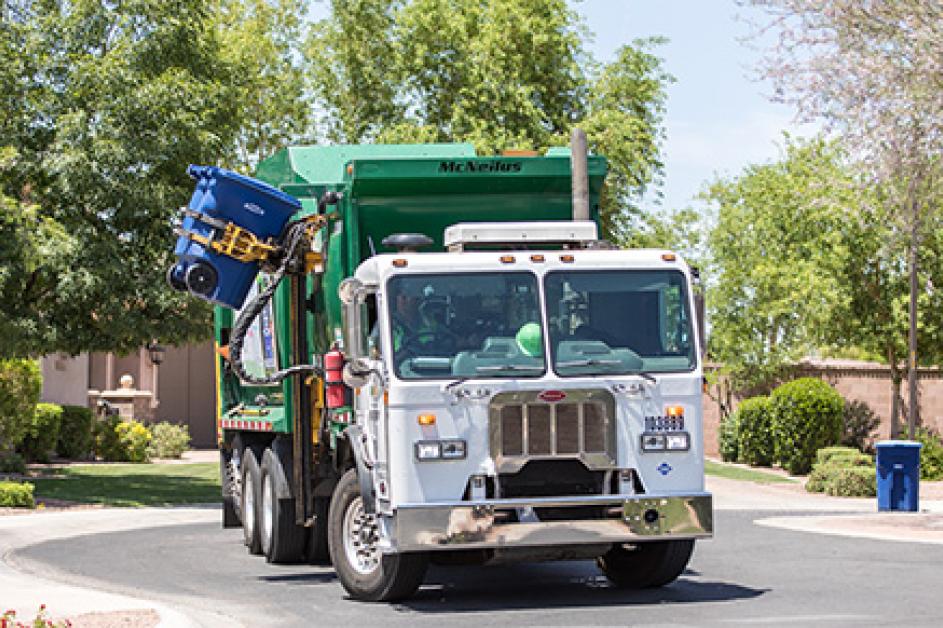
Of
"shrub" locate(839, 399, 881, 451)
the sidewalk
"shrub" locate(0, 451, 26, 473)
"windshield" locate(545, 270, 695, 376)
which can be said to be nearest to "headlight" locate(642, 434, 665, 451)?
"windshield" locate(545, 270, 695, 376)

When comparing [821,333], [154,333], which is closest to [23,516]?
[154,333]

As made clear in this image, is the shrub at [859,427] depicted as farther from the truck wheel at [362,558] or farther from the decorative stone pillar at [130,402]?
the truck wheel at [362,558]

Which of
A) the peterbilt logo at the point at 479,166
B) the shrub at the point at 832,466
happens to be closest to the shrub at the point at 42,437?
the shrub at the point at 832,466

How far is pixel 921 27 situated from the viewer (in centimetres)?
1894

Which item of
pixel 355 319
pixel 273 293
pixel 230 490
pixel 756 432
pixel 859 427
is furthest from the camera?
pixel 859 427

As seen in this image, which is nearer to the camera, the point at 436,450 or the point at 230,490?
the point at 436,450

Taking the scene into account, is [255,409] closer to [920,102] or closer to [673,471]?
[673,471]

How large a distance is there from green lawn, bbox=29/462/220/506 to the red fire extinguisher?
1240 cm

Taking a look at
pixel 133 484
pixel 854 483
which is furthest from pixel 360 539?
pixel 133 484

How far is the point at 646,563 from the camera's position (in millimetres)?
12930

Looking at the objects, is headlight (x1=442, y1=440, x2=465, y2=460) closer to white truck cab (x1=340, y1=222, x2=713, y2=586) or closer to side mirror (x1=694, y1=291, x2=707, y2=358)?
white truck cab (x1=340, y1=222, x2=713, y2=586)

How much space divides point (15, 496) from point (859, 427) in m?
17.7

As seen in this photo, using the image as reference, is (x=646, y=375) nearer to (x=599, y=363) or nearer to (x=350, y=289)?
(x=599, y=363)

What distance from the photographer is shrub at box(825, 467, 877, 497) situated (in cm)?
2536
